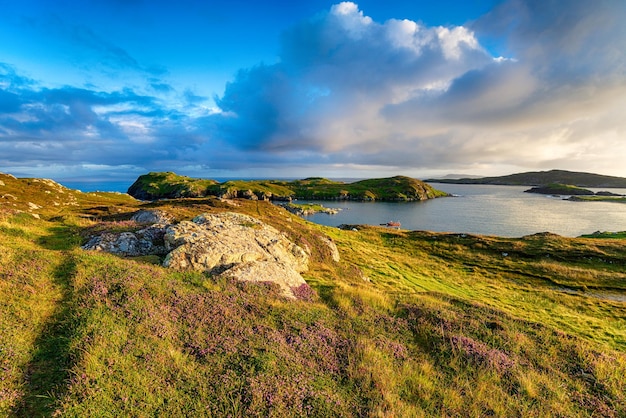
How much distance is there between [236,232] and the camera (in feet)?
75.6

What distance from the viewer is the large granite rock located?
1725cm

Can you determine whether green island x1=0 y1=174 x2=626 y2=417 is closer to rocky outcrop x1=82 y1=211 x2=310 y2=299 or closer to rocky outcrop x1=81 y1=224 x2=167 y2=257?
rocky outcrop x1=82 y1=211 x2=310 y2=299

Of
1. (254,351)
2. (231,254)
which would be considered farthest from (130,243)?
(254,351)

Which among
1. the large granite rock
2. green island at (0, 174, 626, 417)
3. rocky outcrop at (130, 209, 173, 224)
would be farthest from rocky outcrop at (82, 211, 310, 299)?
rocky outcrop at (130, 209, 173, 224)

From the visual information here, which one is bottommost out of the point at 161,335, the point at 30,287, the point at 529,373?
the point at 529,373

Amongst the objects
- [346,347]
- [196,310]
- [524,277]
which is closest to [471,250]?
[524,277]

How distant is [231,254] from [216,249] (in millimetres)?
1081

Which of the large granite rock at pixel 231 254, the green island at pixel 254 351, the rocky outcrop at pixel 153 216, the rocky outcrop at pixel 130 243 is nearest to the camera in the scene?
the green island at pixel 254 351

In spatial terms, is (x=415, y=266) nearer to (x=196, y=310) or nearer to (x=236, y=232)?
(x=236, y=232)

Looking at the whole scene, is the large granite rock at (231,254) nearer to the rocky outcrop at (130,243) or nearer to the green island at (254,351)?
the green island at (254,351)

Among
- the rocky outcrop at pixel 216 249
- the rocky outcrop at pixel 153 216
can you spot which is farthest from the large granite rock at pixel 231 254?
the rocky outcrop at pixel 153 216

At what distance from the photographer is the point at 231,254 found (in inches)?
749

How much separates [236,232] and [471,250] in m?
57.6

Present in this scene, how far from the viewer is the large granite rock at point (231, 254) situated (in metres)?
17.2
